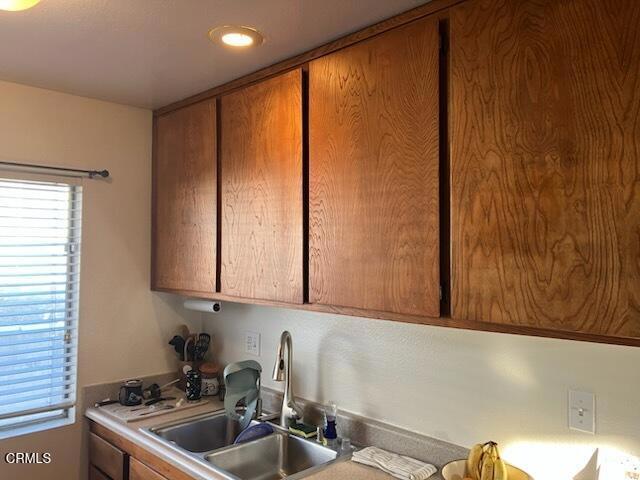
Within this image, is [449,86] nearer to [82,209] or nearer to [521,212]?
[521,212]

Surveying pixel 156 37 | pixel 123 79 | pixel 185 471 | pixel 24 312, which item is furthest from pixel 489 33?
pixel 24 312

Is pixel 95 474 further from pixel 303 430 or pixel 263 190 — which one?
pixel 263 190

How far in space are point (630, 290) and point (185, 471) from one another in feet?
4.86

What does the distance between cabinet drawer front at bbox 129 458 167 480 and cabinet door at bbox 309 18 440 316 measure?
95cm

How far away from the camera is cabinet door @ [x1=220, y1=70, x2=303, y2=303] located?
180 cm

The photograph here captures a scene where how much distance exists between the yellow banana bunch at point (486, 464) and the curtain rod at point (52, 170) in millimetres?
1986

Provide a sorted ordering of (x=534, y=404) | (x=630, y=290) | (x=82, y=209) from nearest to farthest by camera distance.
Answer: (x=630, y=290) → (x=534, y=404) → (x=82, y=209)

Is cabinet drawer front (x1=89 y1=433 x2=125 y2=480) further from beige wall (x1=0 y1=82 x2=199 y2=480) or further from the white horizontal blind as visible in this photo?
the white horizontal blind

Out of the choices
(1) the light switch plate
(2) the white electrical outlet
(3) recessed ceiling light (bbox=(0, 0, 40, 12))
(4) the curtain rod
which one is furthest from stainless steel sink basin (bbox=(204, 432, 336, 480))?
(3) recessed ceiling light (bbox=(0, 0, 40, 12))

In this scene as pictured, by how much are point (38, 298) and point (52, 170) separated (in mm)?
574

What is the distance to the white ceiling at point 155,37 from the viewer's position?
4.89ft

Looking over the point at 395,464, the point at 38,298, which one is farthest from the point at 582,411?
the point at 38,298

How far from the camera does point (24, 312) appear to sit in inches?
87.6

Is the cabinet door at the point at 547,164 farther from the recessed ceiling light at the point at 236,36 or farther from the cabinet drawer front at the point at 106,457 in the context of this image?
the cabinet drawer front at the point at 106,457
